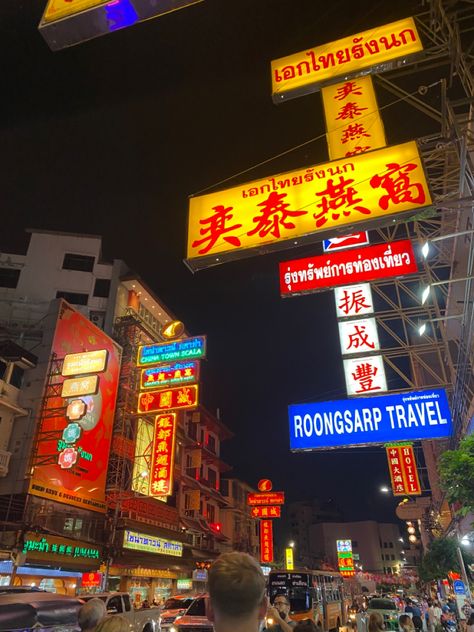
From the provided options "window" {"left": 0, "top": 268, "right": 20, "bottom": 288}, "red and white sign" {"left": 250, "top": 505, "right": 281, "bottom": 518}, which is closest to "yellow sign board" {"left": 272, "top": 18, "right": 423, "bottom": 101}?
"window" {"left": 0, "top": 268, "right": 20, "bottom": 288}

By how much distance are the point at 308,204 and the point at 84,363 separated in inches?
655

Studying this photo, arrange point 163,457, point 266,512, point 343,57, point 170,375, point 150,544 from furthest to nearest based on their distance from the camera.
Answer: point 266,512
point 150,544
point 170,375
point 163,457
point 343,57

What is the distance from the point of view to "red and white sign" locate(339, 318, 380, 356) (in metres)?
13.3

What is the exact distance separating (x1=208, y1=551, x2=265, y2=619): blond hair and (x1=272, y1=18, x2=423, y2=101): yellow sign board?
33.6 feet

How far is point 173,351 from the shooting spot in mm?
25297

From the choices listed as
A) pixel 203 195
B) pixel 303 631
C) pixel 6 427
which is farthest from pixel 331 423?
pixel 6 427

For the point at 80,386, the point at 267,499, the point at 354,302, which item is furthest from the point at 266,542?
the point at 354,302

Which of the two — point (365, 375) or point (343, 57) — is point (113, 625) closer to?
point (365, 375)

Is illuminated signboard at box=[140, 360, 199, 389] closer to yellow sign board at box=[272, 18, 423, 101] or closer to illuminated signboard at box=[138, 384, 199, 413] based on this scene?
illuminated signboard at box=[138, 384, 199, 413]

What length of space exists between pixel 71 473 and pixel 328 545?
87.5 metres

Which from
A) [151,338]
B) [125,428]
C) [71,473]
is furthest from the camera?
[151,338]

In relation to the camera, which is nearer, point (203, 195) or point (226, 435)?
point (203, 195)

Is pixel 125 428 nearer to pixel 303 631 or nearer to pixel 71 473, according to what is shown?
pixel 71 473

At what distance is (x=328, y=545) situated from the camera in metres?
94.2
